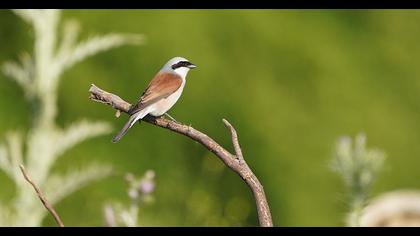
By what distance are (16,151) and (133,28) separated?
5.20ft

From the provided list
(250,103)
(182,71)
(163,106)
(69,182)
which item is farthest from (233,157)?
(250,103)

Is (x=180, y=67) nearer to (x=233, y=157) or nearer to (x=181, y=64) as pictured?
(x=181, y=64)

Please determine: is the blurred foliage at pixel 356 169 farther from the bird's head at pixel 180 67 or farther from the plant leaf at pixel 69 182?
the plant leaf at pixel 69 182

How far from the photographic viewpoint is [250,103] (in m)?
6.64

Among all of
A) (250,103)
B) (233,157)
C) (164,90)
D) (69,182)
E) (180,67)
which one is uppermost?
(250,103)

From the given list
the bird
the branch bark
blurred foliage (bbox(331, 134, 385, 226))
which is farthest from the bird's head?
the branch bark

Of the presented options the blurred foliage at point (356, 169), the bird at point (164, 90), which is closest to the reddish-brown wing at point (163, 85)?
the bird at point (164, 90)

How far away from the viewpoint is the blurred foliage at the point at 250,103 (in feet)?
21.2

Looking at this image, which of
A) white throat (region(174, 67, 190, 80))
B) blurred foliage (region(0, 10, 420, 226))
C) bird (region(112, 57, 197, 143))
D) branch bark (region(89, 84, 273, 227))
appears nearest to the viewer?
branch bark (region(89, 84, 273, 227))

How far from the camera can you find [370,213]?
20.5ft

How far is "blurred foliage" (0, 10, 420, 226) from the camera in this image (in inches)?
254

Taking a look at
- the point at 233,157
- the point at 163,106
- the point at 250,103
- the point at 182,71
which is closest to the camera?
the point at 233,157

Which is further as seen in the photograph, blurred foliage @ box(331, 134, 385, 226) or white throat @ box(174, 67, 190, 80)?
white throat @ box(174, 67, 190, 80)

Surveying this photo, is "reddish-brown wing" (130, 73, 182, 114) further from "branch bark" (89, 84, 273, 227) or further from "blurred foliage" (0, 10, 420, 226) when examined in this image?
"blurred foliage" (0, 10, 420, 226)
